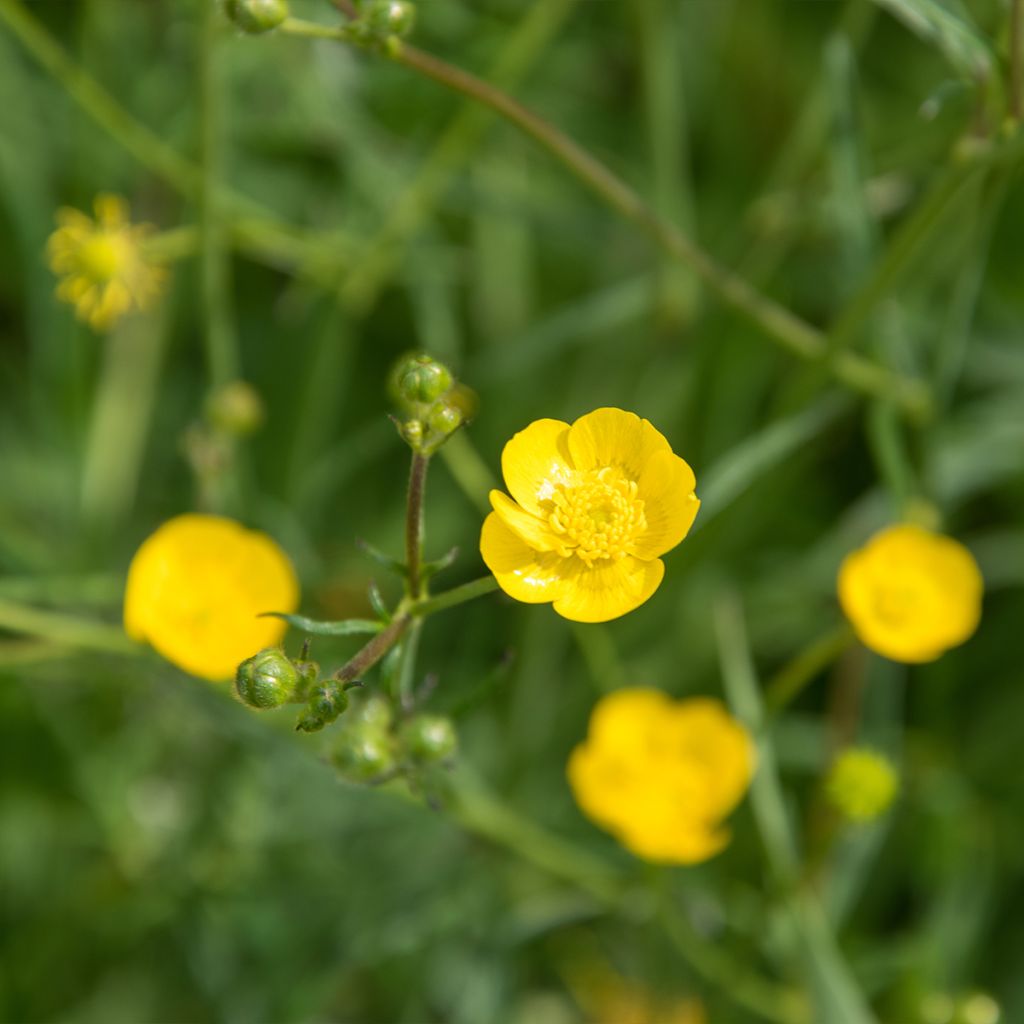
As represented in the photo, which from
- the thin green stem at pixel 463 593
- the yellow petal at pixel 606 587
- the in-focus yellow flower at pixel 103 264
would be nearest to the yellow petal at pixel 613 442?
the yellow petal at pixel 606 587

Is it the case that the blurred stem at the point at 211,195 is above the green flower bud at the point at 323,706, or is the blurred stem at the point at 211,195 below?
above

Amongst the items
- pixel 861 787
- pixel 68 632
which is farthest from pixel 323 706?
pixel 861 787

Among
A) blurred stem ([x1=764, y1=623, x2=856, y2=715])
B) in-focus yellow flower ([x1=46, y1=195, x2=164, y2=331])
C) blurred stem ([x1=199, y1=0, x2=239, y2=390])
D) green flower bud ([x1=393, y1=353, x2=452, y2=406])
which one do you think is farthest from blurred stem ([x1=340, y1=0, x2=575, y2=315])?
green flower bud ([x1=393, y1=353, x2=452, y2=406])

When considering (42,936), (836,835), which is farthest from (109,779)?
(836,835)

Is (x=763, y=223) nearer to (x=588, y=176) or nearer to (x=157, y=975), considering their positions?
(x=588, y=176)

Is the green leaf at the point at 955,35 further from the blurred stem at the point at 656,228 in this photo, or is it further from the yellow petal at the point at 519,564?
the yellow petal at the point at 519,564

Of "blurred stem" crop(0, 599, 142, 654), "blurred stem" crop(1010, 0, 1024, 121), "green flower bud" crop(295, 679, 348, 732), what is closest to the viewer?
"green flower bud" crop(295, 679, 348, 732)

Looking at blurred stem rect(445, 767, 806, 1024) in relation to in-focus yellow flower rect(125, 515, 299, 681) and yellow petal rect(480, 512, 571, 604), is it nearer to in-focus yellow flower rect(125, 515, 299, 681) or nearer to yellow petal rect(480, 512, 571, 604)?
in-focus yellow flower rect(125, 515, 299, 681)

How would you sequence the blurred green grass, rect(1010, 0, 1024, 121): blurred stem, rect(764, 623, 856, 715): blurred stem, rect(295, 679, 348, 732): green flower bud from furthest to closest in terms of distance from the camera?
1. the blurred green grass
2. rect(764, 623, 856, 715): blurred stem
3. rect(1010, 0, 1024, 121): blurred stem
4. rect(295, 679, 348, 732): green flower bud
